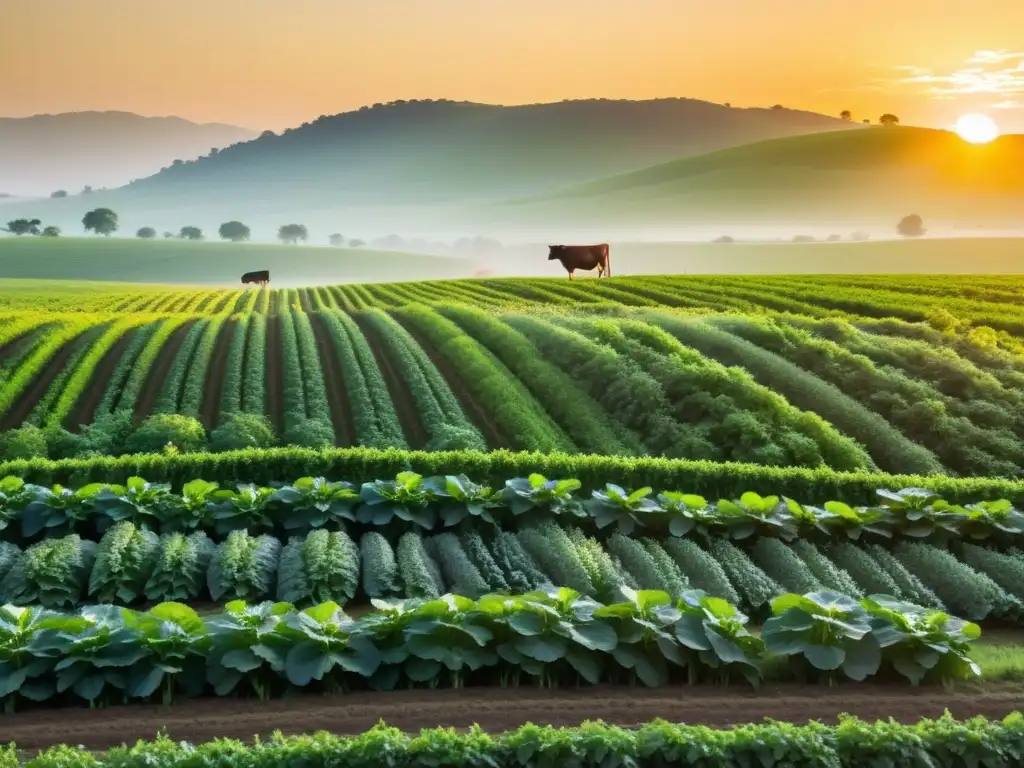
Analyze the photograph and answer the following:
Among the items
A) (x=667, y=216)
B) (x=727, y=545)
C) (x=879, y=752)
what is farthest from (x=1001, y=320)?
(x=879, y=752)

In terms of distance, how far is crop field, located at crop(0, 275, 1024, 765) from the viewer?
752cm

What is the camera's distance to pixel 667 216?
28000 mm

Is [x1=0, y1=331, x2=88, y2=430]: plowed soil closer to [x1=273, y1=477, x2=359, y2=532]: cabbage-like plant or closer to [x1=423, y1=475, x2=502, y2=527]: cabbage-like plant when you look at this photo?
[x1=273, y1=477, x2=359, y2=532]: cabbage-like plant

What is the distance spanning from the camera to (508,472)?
12961mm

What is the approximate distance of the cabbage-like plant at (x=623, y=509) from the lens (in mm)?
10781

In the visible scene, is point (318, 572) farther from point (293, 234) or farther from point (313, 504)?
point (293, 234)

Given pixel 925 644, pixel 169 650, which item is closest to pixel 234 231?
pixel 169 650

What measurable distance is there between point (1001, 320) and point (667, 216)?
986 cm

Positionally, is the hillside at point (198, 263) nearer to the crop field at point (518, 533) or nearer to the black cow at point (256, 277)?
the black cow at point (256, 277)

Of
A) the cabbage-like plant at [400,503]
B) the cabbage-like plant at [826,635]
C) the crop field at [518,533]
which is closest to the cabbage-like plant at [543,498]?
the crop field at [518,533]

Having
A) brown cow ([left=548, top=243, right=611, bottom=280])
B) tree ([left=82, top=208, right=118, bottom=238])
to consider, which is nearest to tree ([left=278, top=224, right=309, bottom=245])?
tree ([left=82, top=208, right=118, bottom=238])

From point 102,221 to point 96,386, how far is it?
26.8m

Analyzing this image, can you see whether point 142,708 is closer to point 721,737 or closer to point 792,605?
point 721,737

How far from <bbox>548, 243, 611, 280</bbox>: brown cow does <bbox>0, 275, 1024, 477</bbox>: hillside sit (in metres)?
4.50
